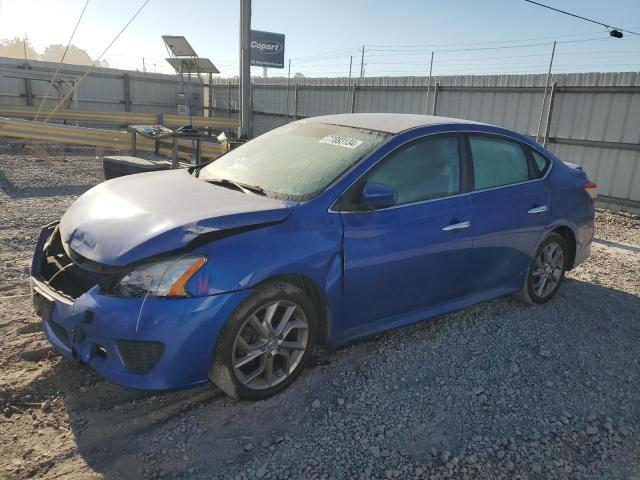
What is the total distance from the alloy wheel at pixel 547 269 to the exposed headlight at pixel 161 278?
10.7 feet

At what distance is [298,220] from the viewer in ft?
9.78

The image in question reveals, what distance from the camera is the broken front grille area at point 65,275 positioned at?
2.66 meters

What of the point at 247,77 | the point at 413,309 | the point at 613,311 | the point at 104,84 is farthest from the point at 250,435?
the point at 104,84

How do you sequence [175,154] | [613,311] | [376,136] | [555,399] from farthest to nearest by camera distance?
1. [175,154]
2. [613,311]
3. [376,136]
4. [555,399]

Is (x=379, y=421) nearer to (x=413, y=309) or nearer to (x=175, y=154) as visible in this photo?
(x=413, y=309)

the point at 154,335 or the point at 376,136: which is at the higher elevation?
the point at 376,136

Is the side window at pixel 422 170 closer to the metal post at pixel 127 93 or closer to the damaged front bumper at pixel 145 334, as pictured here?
the damaged front bumper at pixel 145 334

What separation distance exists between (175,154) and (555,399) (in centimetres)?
694

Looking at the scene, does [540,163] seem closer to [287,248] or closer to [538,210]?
[538,210]

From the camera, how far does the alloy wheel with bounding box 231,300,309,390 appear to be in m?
2.85

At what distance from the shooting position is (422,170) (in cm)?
363

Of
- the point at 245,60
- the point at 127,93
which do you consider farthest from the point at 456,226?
the point at 127,93

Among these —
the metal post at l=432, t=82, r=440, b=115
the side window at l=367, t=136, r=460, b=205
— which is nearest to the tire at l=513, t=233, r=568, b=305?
the side window at l=367, t=136, r=460, b=205

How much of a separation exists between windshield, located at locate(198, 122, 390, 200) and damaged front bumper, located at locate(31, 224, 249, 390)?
36.6 inches
